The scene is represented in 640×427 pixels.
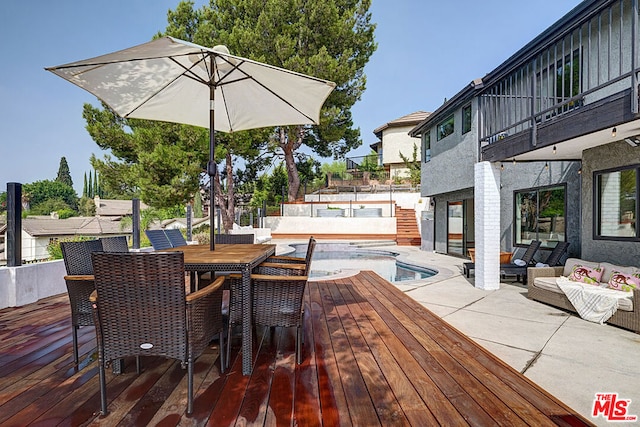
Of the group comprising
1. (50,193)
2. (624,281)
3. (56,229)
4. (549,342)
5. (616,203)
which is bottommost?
(549,342)

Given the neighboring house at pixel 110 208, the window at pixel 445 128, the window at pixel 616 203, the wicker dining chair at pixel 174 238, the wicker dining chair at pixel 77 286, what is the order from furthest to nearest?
the neighboring house at pixel 110 208, the window at pixel 445 128, the wicker dining chair at pixel 174 238, the window at pixel 616 203, the wicker dining chair at pixel 77 286

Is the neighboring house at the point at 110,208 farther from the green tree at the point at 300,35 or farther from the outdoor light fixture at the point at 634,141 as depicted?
the outdoor light fixture at the point at 634,141

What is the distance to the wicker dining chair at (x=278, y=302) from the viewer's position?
2.77m

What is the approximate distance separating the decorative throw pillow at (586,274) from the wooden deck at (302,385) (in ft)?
8.86

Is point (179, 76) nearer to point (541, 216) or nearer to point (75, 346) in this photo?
point (75, 346)

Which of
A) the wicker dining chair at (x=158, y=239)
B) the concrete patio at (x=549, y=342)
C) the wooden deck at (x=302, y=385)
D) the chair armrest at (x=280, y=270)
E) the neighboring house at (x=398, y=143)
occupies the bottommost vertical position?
the concrete patio at (x=549, y=342)

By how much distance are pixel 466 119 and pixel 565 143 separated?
171 inches

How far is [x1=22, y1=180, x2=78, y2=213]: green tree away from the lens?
194ft

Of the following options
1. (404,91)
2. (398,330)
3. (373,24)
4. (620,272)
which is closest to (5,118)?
(373,24)

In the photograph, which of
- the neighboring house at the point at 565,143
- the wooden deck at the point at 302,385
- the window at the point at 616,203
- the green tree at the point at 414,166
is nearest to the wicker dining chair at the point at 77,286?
the wooden deck at the point at 302,385

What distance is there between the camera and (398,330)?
367 cm

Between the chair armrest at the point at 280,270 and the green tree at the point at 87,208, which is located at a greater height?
the green tree at the point at 87,208

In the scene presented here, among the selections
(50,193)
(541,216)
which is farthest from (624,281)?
(50,193)

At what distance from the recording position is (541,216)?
24.7ft
